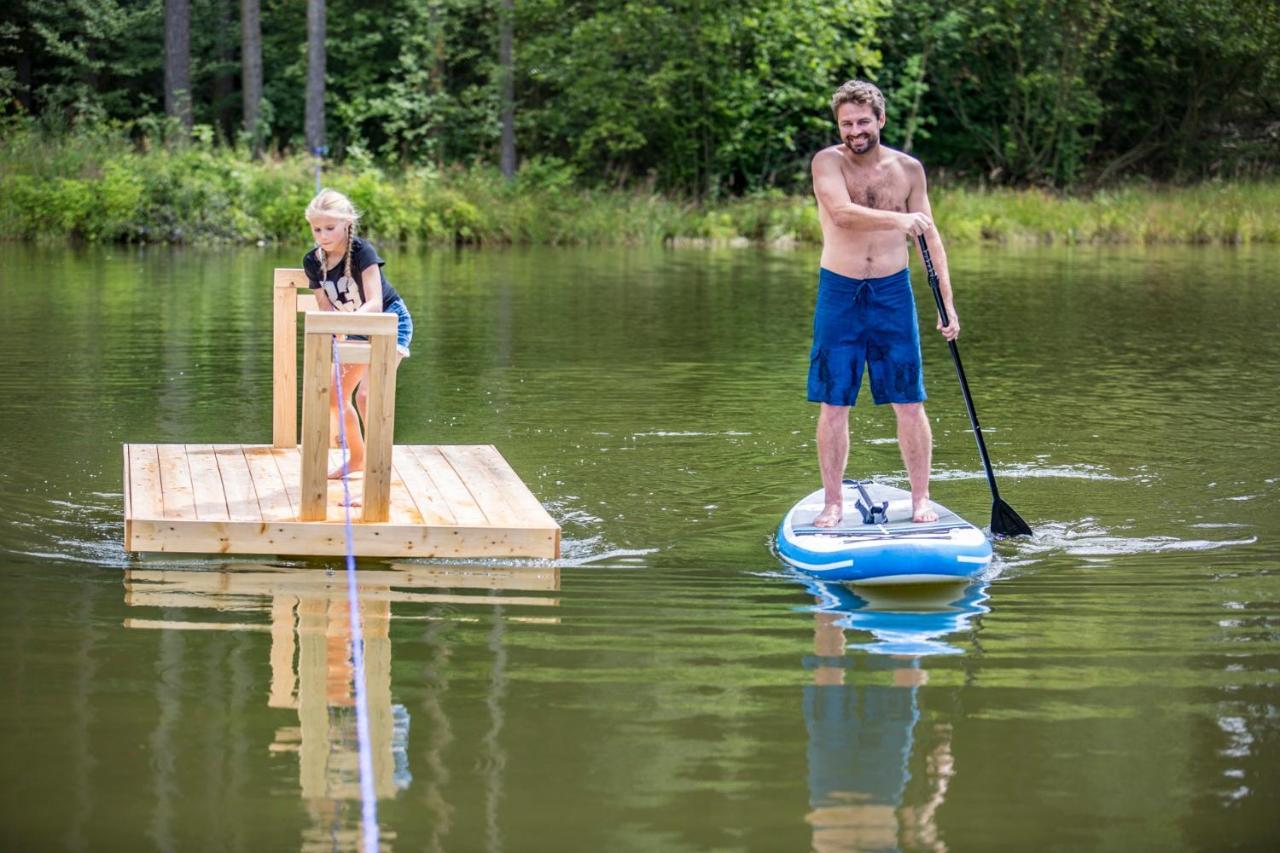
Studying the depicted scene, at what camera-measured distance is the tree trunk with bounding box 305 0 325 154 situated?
3206 cm

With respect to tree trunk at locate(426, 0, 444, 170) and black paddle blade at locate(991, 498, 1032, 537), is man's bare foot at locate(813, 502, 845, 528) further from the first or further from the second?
tree trunk at locate(426, 0, 444, 170)

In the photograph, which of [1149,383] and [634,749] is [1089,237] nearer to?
[1149,383]

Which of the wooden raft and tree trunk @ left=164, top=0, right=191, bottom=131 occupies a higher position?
tree trunk @ left=164, top=0, right=191, bottom=131

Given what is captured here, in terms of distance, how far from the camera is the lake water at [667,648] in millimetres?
4238

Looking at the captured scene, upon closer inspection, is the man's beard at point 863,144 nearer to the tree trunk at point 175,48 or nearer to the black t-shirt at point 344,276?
the black t-shirt at point 344,276

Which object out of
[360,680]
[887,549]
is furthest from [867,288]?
[360,680]

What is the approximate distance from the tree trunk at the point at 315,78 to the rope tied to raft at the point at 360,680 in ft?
82.8

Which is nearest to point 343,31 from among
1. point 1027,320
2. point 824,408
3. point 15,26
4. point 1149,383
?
point 15,26

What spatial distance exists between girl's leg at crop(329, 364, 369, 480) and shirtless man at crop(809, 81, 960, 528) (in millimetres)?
2191

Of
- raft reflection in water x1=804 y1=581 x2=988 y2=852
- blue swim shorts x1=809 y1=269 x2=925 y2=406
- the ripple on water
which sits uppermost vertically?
blue swim shorts x1=809 y1=269 x2=925 y2=406

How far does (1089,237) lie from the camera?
30.9 m

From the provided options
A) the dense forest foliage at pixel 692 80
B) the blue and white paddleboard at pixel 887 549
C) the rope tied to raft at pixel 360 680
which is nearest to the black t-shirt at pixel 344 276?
the rope tied to raft at pixel 360 680

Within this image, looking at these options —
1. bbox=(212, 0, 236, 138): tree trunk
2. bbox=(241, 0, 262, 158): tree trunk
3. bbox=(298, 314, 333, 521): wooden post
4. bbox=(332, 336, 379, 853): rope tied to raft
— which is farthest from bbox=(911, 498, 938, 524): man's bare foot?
bbox=(212, 0, 236, 138): tree trunk

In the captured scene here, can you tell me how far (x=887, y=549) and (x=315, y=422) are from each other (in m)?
2.23
